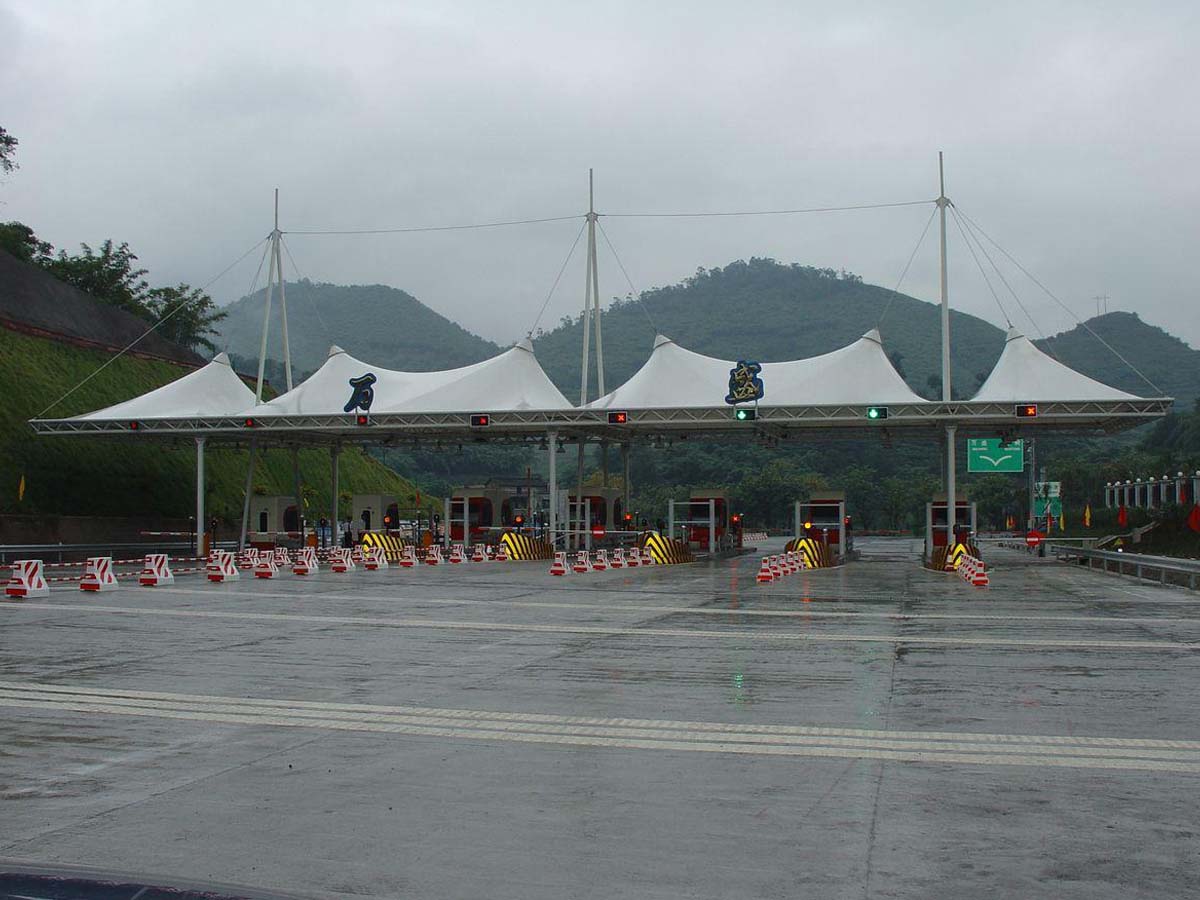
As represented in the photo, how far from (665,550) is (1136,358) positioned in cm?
16628

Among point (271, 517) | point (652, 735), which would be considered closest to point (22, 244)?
point (271, 517)

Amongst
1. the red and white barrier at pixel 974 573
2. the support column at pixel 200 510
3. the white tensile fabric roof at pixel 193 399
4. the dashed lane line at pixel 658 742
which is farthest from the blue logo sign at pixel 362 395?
the dashed lane line at pixel 658 742

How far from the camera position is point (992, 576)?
3162 cm

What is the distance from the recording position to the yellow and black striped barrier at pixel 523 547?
40188 millimetres

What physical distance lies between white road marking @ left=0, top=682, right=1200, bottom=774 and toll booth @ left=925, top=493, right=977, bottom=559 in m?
33.6

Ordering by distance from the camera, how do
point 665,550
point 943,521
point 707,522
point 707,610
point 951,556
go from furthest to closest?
1. point 707,522
2. point 943,521
3. point 665,550
4. point 951,556
5. point 707,610

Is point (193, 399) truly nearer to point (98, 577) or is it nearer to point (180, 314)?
point (98, 577)

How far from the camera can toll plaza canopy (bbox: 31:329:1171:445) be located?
123 ft

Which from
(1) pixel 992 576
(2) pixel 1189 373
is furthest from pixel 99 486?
(2) pixel 1189 373

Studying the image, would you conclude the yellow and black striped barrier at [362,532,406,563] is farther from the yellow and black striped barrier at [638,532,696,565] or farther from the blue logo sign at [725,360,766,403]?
the blue logo sign at [725,360,766,403]

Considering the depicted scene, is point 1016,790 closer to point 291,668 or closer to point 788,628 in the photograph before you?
point 291,668

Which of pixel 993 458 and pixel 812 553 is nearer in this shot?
pixel 812 553

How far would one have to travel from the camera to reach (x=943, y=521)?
4225cm

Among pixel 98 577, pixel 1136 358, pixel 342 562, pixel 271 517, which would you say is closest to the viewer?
pixel 98 577
